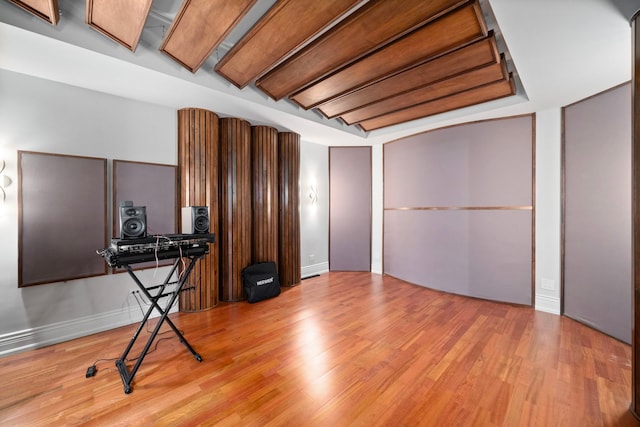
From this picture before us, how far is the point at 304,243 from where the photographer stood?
5.07m

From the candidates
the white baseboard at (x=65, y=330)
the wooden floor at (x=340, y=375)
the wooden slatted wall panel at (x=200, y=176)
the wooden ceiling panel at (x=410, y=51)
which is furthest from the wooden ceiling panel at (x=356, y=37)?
the white baseboard at (x=65, y=330)

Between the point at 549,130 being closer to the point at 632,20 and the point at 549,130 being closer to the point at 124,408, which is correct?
the point at 632,20

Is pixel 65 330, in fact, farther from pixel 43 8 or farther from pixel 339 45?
pixel 339 45

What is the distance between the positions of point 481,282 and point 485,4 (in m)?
3.36

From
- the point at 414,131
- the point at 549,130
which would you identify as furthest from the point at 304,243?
the point at 549,130

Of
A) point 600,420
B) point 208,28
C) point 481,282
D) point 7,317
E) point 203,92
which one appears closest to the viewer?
point 600,420

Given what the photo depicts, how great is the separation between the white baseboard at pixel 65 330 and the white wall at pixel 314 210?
2.81m

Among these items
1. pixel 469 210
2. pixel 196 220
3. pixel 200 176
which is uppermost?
pixel 200 176

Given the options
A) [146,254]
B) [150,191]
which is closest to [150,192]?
[150,191]

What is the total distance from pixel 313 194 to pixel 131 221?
3.43m

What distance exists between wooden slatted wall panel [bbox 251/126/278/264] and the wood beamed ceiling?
969 mm

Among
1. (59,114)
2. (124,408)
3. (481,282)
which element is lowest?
(124,408)

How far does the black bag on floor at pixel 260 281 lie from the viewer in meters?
3.64

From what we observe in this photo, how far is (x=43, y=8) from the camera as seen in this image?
70.7 inches
